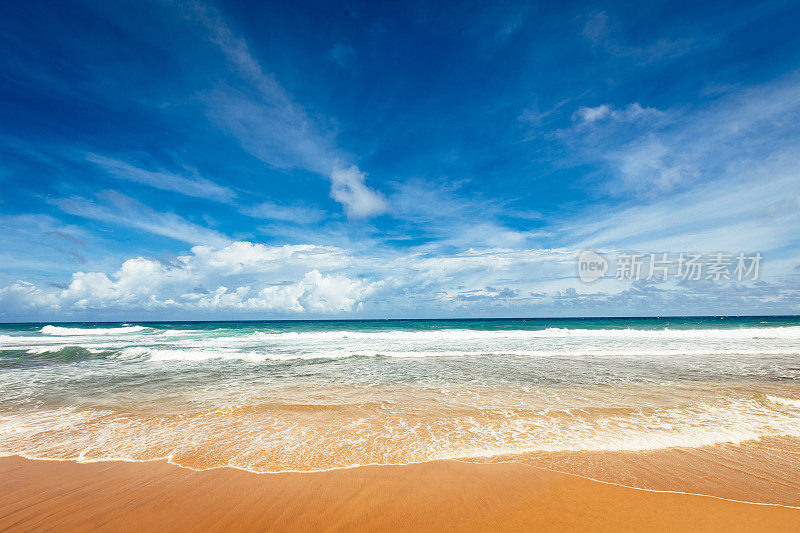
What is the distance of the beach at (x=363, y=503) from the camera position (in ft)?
10.7

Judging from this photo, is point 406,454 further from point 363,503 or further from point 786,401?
point 786,401

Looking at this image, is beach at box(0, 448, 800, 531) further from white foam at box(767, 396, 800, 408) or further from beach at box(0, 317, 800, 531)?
white foam at box(767, 396, 800, 408)

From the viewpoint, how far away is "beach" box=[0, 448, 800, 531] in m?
3.26

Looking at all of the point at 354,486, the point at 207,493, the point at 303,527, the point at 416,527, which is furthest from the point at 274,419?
the point at 416,527

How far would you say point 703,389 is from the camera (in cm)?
852

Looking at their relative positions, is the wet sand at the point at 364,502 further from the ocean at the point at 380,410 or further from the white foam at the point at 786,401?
the white foam at the point at 786,401

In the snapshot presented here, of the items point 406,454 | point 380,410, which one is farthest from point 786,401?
point 380,410

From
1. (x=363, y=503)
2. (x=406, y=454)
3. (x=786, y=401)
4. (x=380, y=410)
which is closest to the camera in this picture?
(x=363, y=503)

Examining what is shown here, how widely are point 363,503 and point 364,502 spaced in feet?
0.07

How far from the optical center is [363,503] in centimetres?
364

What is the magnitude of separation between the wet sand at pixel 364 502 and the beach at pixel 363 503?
11 mm

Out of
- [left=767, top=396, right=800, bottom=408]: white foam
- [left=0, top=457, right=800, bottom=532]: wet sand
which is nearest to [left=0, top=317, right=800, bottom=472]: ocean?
[left=767, top=396, right=800, bottom=408]: white foam

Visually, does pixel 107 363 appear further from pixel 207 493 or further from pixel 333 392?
pixel 207 493

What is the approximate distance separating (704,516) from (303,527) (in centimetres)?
368
